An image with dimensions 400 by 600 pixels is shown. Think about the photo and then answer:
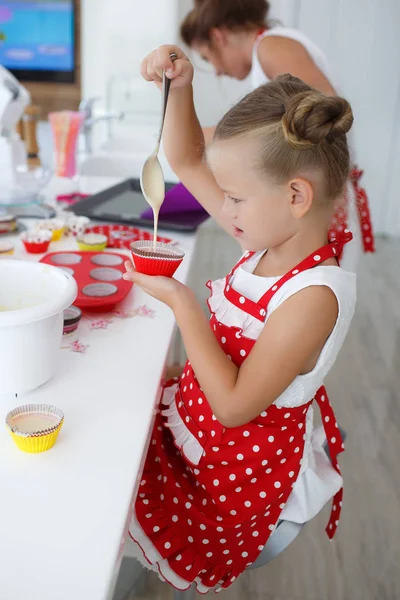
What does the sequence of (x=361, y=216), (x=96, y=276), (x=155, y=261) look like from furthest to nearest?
(x=361, y=216) < (x=96, y=276) < (x=155, y=261)

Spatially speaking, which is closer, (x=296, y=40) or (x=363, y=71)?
(x=296, y=40)

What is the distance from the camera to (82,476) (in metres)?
0.67

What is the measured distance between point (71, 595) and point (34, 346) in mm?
323

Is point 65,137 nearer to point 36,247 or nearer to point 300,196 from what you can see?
point 36,247

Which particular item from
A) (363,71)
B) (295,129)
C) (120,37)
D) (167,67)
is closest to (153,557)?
(295,129)

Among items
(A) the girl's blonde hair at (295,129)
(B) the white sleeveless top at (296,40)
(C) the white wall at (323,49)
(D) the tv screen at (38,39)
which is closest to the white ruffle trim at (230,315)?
(A) the girl's blonde hair at (295,129)

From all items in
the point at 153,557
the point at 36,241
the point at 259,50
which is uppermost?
the point at 259,50

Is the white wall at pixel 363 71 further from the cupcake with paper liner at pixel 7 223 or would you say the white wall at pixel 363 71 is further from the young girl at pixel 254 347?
the young girl at pixel 254 347

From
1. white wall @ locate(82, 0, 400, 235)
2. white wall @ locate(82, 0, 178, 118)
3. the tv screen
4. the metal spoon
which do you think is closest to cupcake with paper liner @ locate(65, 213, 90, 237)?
the metal spoon

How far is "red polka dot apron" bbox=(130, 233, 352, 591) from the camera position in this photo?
0.91 m

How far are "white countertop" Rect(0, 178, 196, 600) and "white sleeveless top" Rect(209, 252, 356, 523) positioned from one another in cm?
15

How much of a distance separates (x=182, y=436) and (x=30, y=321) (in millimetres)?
372

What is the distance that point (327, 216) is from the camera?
33.9 inches

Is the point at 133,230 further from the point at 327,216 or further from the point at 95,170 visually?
the point at 95,170
